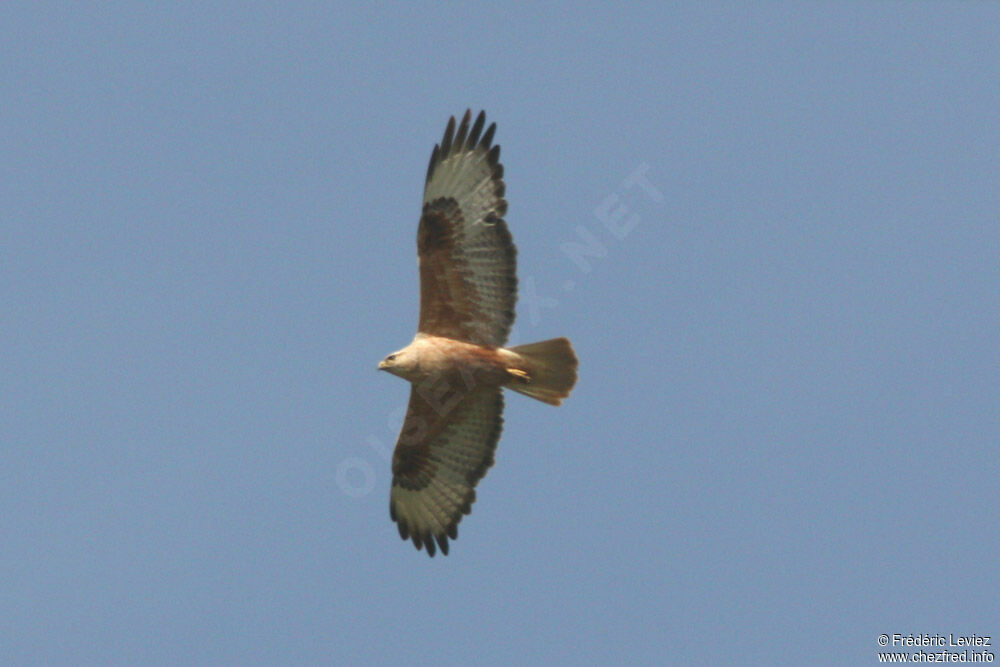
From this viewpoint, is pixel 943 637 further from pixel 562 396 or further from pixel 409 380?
pixel 409 380

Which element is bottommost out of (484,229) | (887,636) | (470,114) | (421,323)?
(887,636)

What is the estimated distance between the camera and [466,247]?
35.2 feet

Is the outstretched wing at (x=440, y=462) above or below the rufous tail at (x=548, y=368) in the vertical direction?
below

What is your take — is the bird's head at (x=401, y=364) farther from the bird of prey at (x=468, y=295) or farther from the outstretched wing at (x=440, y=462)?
the outstretched wing at (x=440, y=462)

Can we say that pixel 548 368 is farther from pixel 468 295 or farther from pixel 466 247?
pixel 466 247

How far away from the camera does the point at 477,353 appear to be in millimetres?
10727

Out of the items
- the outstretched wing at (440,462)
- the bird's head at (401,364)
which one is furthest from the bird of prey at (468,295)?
the outstretched wing at (440,462)

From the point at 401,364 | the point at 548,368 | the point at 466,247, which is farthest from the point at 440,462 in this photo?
the point at 466,247

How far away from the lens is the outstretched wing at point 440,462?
1137 centimetres

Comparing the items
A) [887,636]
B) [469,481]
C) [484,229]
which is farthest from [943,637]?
[484,229]

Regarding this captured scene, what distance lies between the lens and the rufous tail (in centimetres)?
1070

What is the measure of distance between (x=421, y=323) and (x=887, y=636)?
16.7 feet

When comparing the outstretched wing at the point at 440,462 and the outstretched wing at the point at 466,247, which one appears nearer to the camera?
the outstretched wing at the point at 466,247

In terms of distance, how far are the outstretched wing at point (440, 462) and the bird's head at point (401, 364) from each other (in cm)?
61
